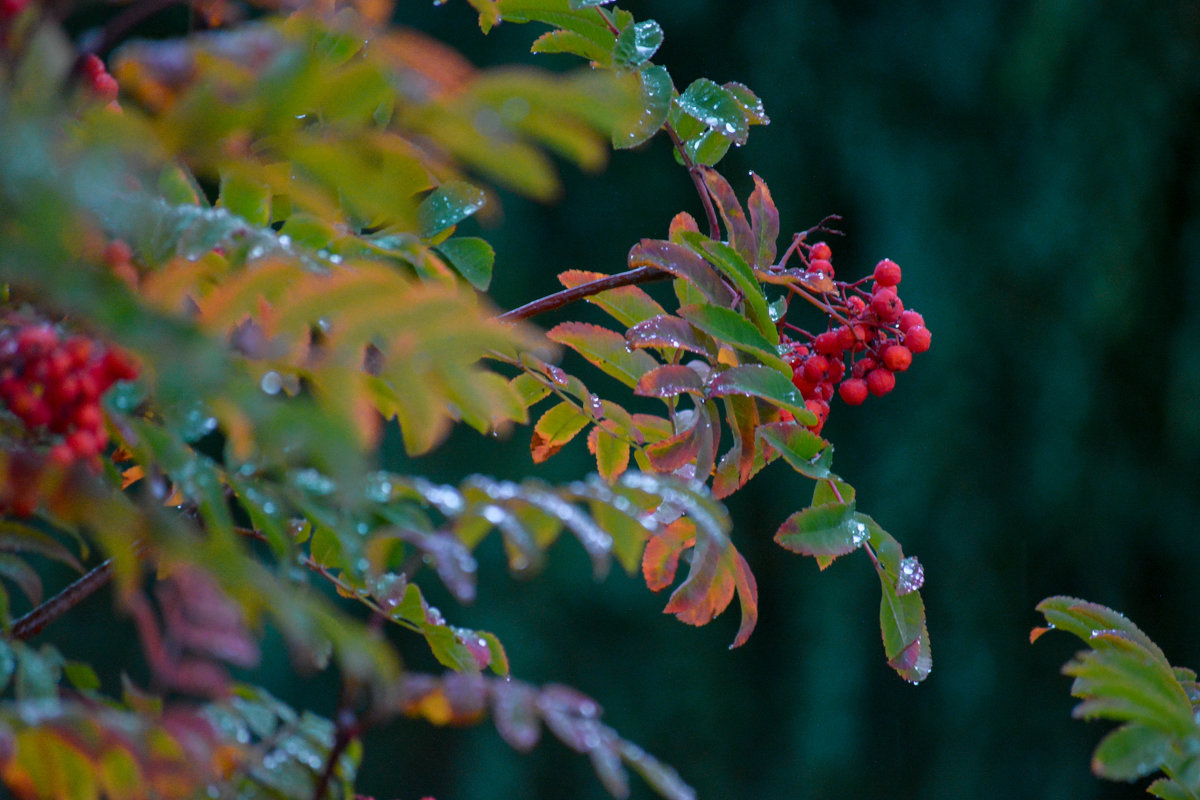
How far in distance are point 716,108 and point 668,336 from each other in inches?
5.7

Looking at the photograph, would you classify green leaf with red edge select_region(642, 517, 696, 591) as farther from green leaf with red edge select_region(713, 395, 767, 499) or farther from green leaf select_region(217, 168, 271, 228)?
green leaf select_region(217, 168, 271, 228)

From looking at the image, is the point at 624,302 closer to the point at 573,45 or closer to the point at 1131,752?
the point at 573,45

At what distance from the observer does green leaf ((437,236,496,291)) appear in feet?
1.87

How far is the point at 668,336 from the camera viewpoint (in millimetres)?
583

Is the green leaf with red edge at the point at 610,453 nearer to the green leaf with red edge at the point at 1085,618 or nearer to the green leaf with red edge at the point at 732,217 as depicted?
the green leaf with red edge at the point at 732,217

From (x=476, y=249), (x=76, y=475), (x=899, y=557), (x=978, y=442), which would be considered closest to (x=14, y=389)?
(x=76, y=475)

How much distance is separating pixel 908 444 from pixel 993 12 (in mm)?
794

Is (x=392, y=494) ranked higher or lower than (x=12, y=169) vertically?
lower

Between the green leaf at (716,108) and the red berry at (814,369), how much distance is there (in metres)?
0.15

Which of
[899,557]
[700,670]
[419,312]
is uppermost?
[419,312]

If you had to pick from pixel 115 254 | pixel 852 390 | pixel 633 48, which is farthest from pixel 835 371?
pixel 115 254

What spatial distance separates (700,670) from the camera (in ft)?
5.59

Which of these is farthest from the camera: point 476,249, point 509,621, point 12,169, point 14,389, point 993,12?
point 993,12

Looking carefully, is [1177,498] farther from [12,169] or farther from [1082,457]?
[12,169]
